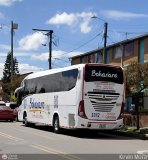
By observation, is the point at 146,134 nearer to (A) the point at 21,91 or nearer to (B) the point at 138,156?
(B) the point at 138,156

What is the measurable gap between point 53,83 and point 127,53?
23494 millimetres

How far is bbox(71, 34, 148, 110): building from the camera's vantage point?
44.9m

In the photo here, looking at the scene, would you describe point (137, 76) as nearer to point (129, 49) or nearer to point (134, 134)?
point (134, 134)

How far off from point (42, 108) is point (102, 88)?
20.8 feet

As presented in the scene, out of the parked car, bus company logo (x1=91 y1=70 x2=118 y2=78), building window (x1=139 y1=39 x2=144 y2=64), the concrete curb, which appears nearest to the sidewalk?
the concrete curb

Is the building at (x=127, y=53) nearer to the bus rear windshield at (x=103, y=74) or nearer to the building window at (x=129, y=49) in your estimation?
the building window at (x=129, y=49)

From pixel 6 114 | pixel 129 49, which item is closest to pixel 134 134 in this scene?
pixel 6 114

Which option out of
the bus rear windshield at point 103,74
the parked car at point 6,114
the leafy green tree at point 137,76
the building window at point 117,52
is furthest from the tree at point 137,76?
the building window at point 117,52

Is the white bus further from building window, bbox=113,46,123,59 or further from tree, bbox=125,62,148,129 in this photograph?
building window, bbox=113,46,123,59

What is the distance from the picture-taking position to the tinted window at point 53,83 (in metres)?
23.7

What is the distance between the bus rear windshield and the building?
17223 millimetres

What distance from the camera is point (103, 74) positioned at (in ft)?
76.0

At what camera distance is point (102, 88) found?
908 inches

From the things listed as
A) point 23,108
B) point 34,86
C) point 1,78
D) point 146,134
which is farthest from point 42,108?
point 1,78
